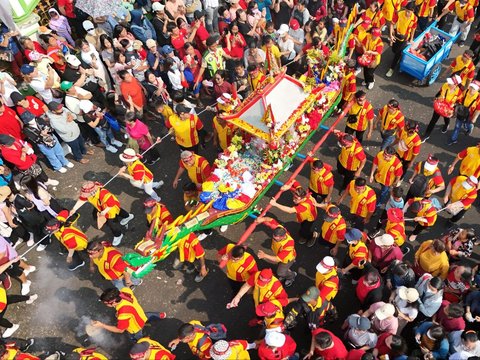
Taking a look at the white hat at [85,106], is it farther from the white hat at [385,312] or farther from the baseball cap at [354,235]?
the white hat at [385,312]

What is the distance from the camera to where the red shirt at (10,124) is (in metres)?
9.75

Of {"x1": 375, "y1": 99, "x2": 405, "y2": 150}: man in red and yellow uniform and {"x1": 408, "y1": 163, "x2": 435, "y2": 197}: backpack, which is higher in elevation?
{"x1": 375, "y1": 99, "x2": 405, "y2": 150}: man in red and yellow uniform

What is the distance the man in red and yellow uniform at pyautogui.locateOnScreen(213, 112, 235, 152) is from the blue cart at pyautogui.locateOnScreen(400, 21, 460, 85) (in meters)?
5.87

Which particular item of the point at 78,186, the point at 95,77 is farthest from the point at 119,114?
the point at 78,186

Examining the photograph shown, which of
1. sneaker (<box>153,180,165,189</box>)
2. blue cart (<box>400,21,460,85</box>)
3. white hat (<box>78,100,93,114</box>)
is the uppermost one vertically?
blue cart (<box>400,21,460,85</box>)

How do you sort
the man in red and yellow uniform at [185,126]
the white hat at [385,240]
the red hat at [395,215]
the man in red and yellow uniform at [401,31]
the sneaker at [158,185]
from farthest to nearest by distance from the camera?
the man in red and yellow uniform at [401,31] → the sneaker at [158,185] → the man in red and yellow uniform at [185,126] → the red hat at [395,215] → the white hat at [385,240]

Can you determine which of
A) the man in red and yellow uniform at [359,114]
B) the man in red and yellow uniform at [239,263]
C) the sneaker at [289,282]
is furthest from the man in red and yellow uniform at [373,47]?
the man in red and yellow uniform at [239,263]

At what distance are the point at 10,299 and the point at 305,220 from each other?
5.99 metres

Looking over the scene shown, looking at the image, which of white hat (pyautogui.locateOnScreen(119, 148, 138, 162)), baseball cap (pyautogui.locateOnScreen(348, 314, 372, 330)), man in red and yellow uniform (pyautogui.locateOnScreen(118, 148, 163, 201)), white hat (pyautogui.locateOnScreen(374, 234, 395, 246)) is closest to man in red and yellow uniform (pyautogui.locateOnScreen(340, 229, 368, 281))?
white hat (pyautogui.locateOnScreen(374, 234, 395, 246))

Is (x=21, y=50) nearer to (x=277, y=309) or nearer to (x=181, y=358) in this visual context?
(x=181, y=358)

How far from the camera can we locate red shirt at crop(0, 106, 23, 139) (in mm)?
9750

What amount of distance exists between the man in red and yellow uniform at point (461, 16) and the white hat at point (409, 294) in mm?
9441

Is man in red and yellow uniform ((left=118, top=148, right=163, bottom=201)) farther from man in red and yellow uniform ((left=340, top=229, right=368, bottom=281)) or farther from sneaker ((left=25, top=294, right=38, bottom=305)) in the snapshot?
man in red and yellow uniform ((left=340, top=229, right=368, bottom=281))

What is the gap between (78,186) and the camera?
10.9m
